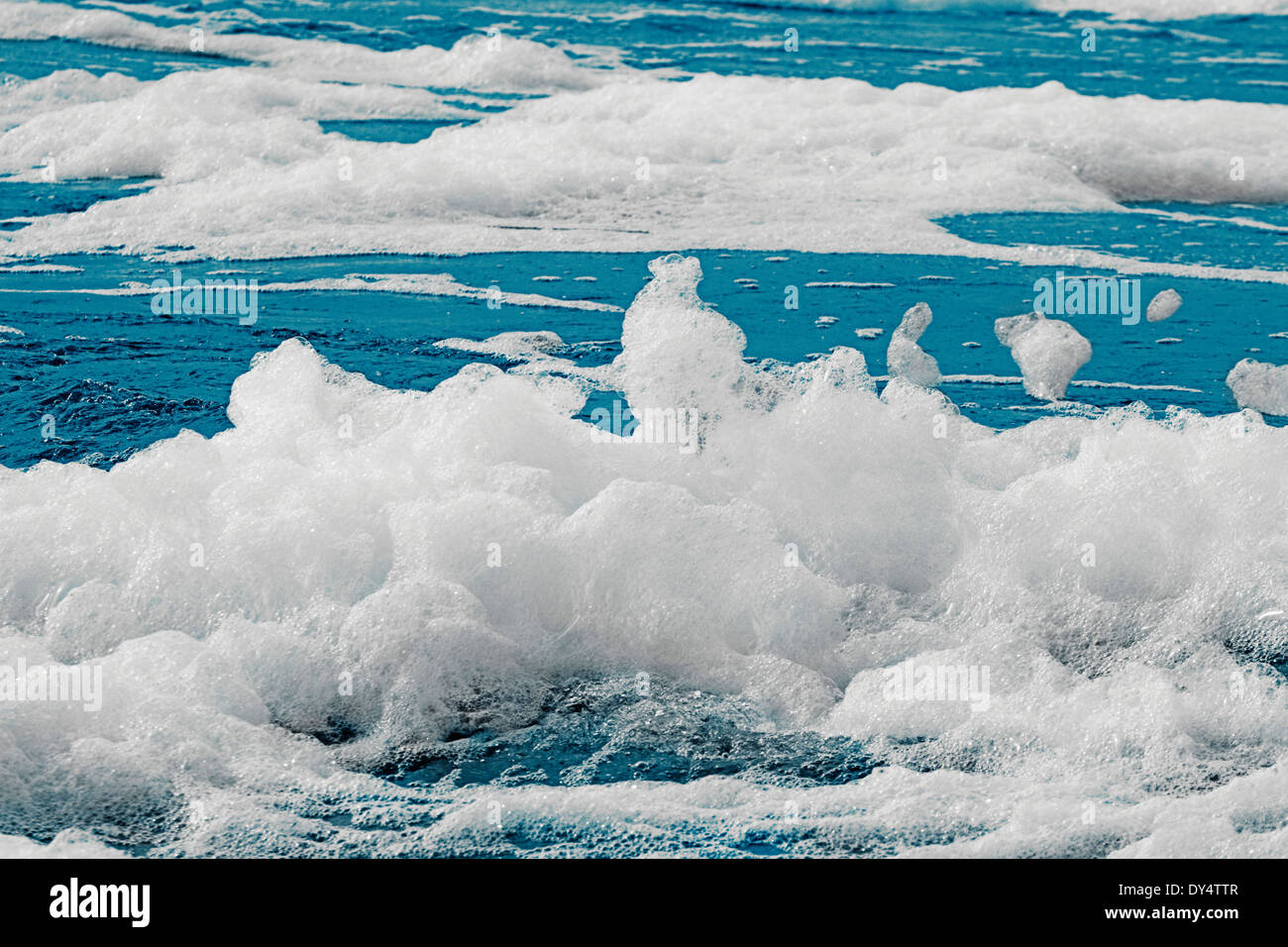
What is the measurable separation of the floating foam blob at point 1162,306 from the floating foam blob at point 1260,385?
0.99 metres

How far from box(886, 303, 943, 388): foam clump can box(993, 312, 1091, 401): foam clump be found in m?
0.43

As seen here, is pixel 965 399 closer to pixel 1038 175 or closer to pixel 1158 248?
pixel 1158 248

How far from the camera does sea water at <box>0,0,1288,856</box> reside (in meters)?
3.79

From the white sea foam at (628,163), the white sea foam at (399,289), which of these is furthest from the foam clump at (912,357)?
the white sea foam at (628,163)

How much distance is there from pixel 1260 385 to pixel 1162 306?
54.4 inches

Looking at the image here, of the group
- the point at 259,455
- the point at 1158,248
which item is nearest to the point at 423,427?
the point at 259,455

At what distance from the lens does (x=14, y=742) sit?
3861mm

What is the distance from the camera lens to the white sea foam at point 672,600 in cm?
374
